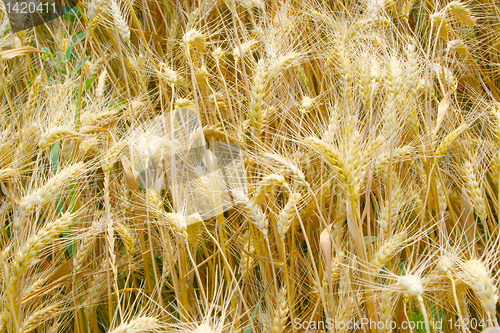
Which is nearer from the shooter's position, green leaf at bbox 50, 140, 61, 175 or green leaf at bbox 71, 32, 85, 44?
green leaf at bbox 50, 140, 61, 175

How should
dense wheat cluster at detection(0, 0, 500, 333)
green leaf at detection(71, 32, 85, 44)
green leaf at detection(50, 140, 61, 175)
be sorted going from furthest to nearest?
green leaf at detection(71, 32, 85, 44)
green leaf at detection(50, 140, 61, 175)
dense wheat cluster at detection(0, 0, 500, 333)

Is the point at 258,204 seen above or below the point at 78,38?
below

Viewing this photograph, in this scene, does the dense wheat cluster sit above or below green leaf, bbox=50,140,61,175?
below

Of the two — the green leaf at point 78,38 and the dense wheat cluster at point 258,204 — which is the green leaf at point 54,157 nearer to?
the dense wheat cluster at point 258,204

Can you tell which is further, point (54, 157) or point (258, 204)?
point (54, 157)

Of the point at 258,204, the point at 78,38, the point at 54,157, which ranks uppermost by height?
the point at 78,38

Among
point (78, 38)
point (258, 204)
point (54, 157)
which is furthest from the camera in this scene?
point (78, 38)

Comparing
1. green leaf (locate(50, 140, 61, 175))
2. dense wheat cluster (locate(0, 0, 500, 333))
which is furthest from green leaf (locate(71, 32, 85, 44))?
green leaf (locate(50, 140, 61, 175))

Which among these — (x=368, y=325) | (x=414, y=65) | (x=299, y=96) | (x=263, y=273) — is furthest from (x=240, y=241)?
(x=414, y=65)

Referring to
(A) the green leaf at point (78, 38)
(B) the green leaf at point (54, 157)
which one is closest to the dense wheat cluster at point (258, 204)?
(B) the green leaf at point (54, 157)

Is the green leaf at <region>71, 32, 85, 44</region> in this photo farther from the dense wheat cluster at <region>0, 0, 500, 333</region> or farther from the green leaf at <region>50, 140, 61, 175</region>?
the green leaf at <region>50, 140, 61, 175</region>

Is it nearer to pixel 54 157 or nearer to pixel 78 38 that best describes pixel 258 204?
pixel 54 157

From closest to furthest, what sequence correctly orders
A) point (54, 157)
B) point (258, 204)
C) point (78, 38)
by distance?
point (258, 204) → point (54, 157) → point (78, 38)

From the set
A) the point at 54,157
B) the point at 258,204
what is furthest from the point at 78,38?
the point at 258,204
